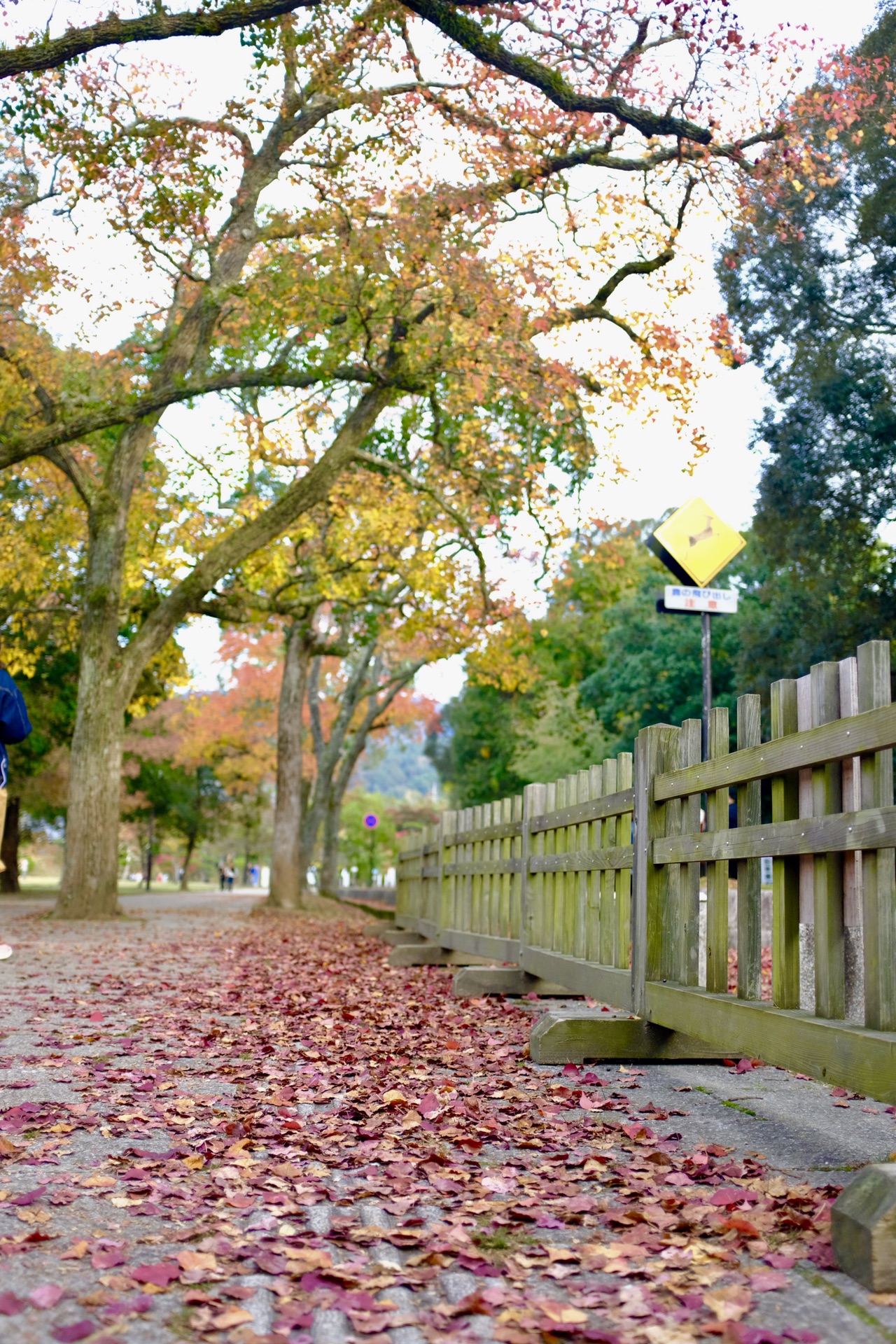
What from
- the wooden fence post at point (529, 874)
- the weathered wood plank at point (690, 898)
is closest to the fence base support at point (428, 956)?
the wooden fence post at point (529, 874)

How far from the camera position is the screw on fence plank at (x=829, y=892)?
138 inches

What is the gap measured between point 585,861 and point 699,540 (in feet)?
24.1

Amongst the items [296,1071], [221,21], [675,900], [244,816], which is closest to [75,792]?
[221,21]

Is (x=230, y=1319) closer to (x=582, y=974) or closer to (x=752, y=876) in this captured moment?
(x=752, y=876)

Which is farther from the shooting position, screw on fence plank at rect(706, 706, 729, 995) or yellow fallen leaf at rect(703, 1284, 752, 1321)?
screw on fence plank at rect(706, 706, 729, 995)

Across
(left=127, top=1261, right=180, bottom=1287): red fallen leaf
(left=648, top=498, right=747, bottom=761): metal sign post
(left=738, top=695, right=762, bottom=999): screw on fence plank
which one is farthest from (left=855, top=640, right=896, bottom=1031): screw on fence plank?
(left=648, top=498, right=747, bottom=761): metal sign post

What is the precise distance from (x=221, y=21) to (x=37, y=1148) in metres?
10.5

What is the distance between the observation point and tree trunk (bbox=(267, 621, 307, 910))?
2466cm

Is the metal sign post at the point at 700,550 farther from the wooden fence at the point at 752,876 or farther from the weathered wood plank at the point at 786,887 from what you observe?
the weathered wood plank at the point at 786,887

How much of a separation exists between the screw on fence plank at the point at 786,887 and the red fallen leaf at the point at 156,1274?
1.97 meters

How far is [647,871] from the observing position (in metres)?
5.17

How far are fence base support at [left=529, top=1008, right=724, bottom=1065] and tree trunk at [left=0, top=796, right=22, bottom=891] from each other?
28.3 meters

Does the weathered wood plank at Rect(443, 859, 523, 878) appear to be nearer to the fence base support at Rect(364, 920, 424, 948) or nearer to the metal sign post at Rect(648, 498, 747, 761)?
the fence base support at Rect(364, 920, 424, 948)

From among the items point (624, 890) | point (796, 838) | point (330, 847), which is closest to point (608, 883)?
point (624, 890)
